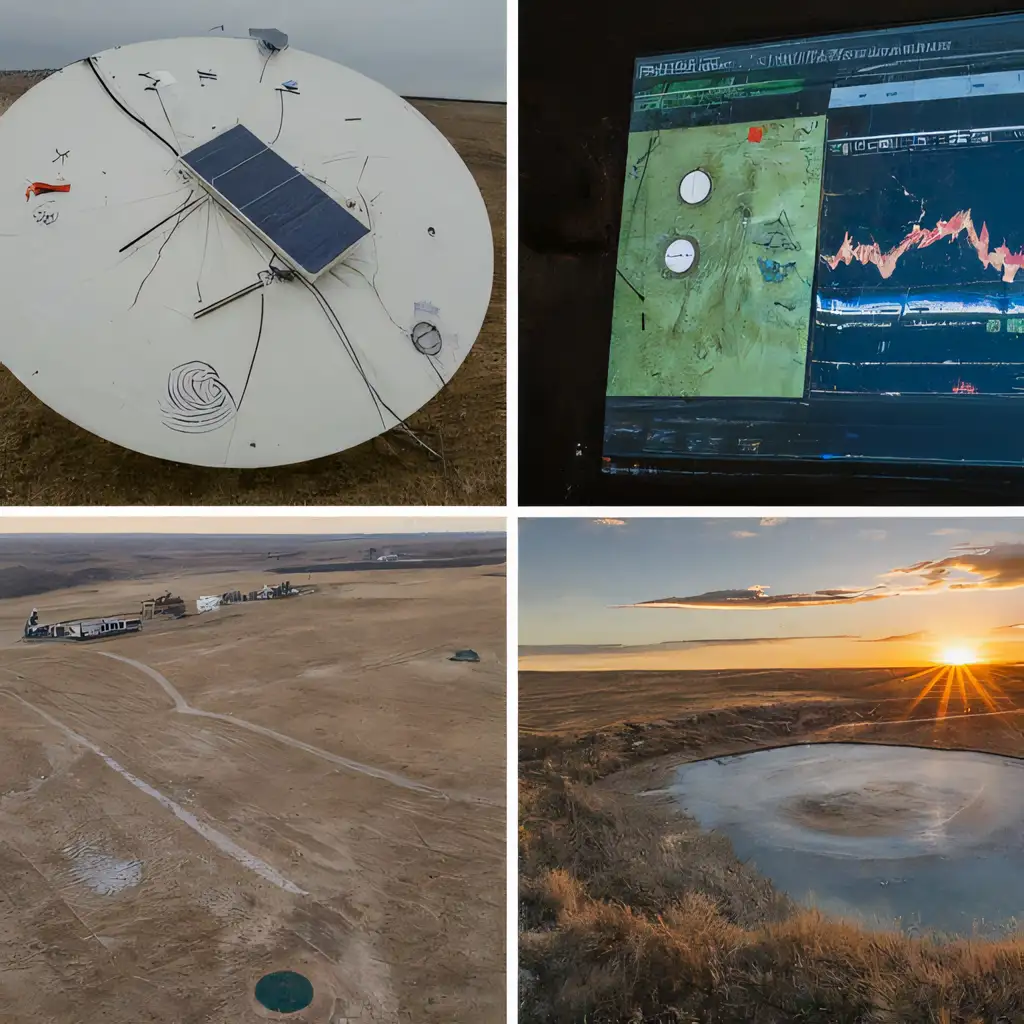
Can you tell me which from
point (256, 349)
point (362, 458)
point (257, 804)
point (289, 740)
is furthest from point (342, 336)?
point (257, 804)

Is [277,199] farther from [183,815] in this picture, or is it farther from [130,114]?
[183,815]

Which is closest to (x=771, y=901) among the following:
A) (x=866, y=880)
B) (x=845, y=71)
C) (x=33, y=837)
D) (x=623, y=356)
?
(x=866, y=880)

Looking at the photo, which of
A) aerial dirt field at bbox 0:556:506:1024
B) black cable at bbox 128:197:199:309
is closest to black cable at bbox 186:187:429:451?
black cable at bbox 128:197:199:309

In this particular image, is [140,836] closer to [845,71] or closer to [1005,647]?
[1005,647]

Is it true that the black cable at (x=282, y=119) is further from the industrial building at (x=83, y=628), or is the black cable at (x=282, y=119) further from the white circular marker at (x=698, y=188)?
the industrial building at (x=83, y=628)

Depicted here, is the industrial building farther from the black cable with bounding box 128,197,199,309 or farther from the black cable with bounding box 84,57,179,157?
the black cable with bounding box 84,57,179,157

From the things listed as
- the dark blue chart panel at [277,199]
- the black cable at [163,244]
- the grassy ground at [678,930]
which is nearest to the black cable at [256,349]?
the dark blue chart panel at [277,199]
